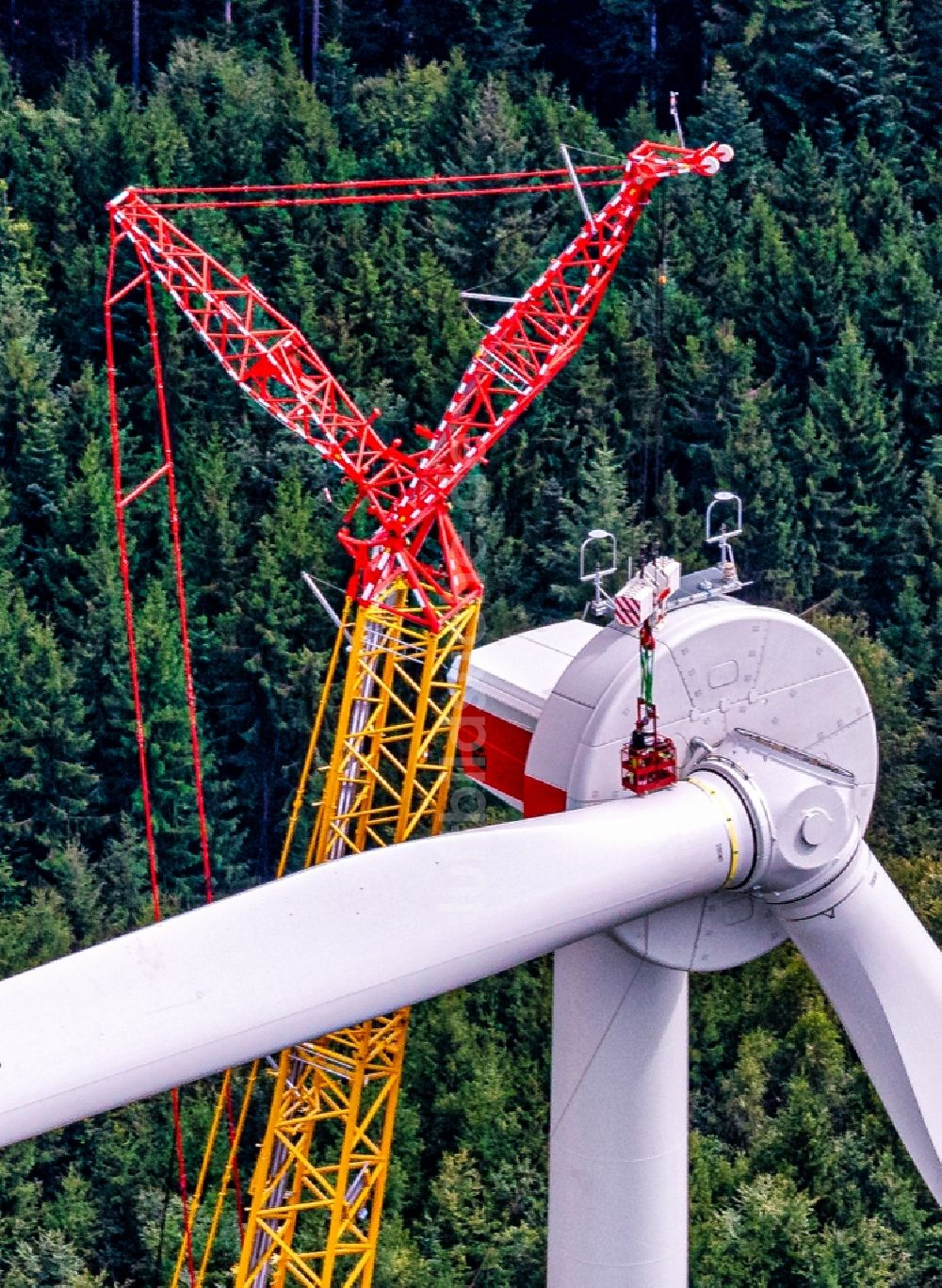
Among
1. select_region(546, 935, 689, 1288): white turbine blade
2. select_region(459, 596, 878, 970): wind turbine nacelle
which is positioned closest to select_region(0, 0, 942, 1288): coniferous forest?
select_region(546, 935, 689, 1288): white turbine blade

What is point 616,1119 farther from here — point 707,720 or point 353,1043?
point 353,1043

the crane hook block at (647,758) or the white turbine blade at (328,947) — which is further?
the crane hook block at (647,758)

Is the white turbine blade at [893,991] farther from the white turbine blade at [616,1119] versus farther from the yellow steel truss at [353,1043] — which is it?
the yellow steel truss at [353,1043]

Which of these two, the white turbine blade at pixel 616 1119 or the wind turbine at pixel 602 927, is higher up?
the wind turbine at pixel 602 927

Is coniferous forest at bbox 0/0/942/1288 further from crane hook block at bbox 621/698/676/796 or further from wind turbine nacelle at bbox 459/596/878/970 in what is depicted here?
crane hook block at bbox 621/698/676/796

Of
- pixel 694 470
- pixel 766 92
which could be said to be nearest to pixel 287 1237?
pixel 694 470

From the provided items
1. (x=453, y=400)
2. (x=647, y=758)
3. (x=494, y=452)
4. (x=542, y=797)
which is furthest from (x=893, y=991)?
(x=494, y=452)

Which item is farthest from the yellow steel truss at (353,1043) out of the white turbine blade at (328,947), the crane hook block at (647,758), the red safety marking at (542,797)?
the white turbine blade at (328,947)
